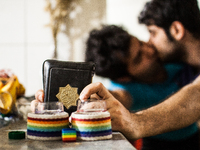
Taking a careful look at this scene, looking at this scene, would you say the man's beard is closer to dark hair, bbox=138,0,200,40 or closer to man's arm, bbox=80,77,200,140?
dark hair, bbox=138,0,200,40

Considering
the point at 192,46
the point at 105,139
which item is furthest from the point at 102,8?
the point at 105,139

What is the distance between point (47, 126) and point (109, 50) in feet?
5.51

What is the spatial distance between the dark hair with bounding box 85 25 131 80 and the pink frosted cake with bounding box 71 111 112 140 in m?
1.54

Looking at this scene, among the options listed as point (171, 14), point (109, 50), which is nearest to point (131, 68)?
point (109, 50)

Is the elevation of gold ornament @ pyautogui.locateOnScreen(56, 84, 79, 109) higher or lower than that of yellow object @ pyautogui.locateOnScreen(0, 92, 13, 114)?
higher

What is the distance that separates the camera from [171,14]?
2023mm

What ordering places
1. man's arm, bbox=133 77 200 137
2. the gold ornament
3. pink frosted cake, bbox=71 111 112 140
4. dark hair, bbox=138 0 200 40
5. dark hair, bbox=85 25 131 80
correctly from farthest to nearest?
1. dark hair, bbox=85 25 131 80
2. dark hair, bbox=138 0 200 40
3. man's arm, bbox=133 77 200 137
4. the gold ornament
5. pink frosted cake, bbox=71 111 112 140

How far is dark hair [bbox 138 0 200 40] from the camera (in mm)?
1898

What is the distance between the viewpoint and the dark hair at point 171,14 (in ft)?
6.23

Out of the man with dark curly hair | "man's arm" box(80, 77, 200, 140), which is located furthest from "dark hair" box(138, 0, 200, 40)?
"man's arm" box(80, 77, 200, 140)

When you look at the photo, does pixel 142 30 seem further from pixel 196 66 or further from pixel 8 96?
pixel 8 96

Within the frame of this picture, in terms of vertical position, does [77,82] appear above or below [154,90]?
above

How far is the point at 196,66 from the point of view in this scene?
6.09ft

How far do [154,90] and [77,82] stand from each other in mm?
1521
